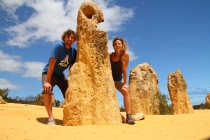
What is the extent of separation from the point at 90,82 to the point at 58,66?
35.0 inches

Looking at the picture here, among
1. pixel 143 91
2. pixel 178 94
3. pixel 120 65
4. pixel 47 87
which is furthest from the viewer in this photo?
pixel 143 91

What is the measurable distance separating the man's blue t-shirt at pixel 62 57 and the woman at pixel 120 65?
3.48 feet

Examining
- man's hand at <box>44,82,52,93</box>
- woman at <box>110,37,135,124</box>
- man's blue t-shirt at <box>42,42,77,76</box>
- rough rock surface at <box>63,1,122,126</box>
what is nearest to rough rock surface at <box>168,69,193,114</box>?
woman at <box>110,37,135,124</box>

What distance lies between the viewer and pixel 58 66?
5574 mm

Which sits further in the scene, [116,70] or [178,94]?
[178,94]

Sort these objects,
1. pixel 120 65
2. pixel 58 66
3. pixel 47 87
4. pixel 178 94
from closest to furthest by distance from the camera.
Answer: pixel 47 87 < pixel 58 66 < pixel 120 65 < pixel 178 94

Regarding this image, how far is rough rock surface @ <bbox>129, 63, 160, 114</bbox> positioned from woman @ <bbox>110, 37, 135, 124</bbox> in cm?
588

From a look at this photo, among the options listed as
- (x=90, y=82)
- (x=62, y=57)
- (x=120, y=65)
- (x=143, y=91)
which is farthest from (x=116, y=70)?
(x=143, y=91)

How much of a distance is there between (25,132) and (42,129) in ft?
1.18

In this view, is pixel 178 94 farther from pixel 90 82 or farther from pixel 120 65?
pixel 90 82

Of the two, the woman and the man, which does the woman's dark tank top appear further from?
the man

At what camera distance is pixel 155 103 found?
12234 mm

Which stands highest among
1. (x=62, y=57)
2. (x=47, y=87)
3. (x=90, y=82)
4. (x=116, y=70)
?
(x=62, y=57)

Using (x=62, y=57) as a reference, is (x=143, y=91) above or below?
below
